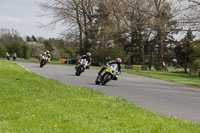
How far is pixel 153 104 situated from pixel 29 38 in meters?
164

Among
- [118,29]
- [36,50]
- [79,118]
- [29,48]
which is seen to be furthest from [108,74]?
[36,50]

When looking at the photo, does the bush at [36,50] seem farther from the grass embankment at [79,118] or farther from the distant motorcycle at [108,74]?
the grass embankment at [79,118]

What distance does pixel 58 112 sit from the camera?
635 cm

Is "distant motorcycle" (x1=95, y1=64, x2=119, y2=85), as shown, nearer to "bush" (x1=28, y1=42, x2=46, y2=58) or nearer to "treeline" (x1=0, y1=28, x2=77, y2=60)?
"treeline" (x1=0, y1=28, x2=77, y2=60)

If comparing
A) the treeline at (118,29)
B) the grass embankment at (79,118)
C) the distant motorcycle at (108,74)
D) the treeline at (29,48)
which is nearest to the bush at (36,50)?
the treeline at (29,48)

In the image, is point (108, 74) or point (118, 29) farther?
point (118, 29)

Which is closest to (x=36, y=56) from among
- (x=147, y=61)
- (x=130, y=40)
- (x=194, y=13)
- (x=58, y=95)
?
(x=147, y=61)

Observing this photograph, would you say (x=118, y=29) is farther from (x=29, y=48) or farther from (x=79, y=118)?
(x=29, y=48)


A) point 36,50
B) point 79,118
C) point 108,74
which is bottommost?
point 79,118

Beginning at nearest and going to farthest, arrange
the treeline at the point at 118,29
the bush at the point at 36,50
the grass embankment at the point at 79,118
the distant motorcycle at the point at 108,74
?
the grass embankment at the point at 79,118 < the distant motorcycle at the point at 108,74 < the treeline at the point at 118,29 < the bush at the point at 36,50

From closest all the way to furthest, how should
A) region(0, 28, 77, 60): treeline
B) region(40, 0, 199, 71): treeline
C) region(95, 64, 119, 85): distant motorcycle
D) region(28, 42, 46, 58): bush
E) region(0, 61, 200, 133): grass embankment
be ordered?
region(0, 61, 200, 133): grass embankment, region(95, 64, 119, 85): distant motorcycle, region(40, 0, 199, 71): treeline, region(0, 28, 77, 60): treeline, region(28, 42, 46, 58): bush

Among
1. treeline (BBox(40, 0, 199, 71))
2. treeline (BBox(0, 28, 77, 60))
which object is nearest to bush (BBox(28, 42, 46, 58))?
treeline (BBox(0, 28, 77, 60))

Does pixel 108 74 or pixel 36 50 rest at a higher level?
pixel 36 50

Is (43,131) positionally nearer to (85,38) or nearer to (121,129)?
(121,129)
